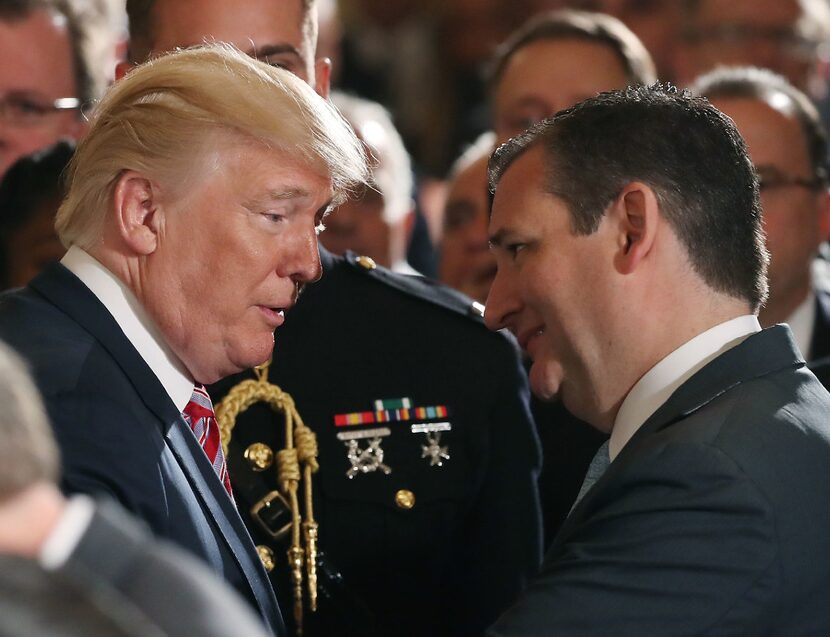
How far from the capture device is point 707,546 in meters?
1.82

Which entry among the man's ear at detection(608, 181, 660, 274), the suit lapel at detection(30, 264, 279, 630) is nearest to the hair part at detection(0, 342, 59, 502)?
the suit lapel at detection(30, 264, 279, 630)

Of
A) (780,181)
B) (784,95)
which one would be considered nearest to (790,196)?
(780,181)

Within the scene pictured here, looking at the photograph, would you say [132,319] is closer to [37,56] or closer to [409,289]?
[409,289]

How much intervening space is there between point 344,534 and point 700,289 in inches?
28.3

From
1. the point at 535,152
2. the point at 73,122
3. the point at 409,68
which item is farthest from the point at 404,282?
the point at 409,68

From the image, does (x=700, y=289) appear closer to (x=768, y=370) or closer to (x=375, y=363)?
(x=768, y=370)

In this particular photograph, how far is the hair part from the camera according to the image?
115 centimetres

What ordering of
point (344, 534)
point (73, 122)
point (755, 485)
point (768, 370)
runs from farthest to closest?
point (73, 122) < point (344, 534) < point (768, 370) < point (755, 485)

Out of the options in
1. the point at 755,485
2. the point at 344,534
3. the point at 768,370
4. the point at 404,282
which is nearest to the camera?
the point at 755,485

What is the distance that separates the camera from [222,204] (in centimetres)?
204

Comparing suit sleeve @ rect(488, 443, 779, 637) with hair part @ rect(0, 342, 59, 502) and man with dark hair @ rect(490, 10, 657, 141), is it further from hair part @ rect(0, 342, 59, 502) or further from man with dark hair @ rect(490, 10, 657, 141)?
man with dark hair @ rect(490, 10, 657, 141)

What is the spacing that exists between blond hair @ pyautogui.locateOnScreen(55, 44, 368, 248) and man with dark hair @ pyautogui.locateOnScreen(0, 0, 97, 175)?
124cm

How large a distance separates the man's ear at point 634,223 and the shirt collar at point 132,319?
0.67 m

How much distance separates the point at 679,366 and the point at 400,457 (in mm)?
566
